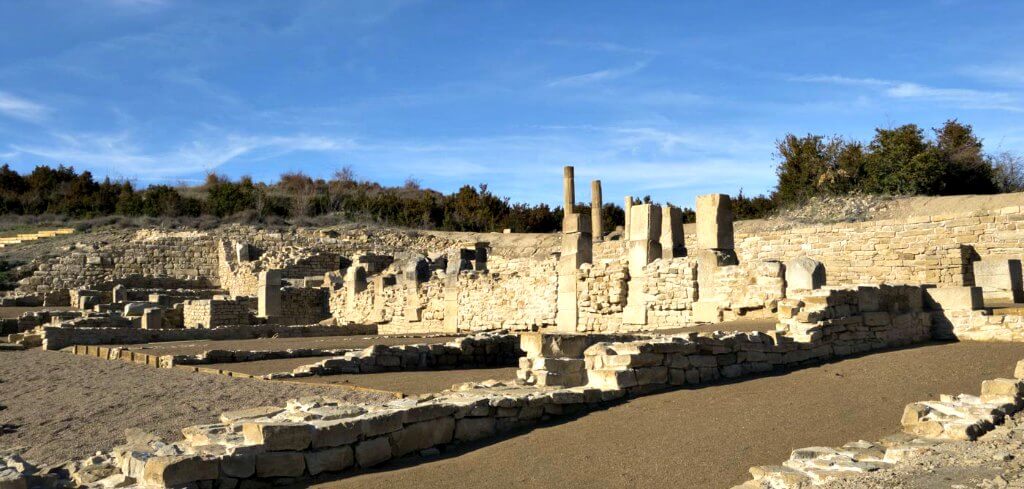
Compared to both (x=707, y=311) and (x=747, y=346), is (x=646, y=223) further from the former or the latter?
(x=747, y=346)

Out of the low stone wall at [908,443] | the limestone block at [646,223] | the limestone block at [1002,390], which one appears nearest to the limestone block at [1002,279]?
the limestone block at [646,223]

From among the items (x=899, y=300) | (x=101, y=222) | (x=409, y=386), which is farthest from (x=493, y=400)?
(x=101, y=222)

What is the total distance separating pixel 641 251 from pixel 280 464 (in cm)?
1170

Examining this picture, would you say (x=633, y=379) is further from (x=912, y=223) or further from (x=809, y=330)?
(x=912, y=223)

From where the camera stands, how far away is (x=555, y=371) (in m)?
8.55

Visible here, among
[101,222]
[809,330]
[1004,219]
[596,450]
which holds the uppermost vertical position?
[101,222]

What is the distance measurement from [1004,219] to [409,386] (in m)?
15.6

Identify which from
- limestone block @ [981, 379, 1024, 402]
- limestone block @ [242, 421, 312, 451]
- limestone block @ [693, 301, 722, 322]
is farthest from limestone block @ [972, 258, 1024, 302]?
limestone block @ [242, 421, 312, 451]

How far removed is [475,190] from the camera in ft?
170

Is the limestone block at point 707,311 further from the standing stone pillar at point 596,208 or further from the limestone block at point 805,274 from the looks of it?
the standing stone pillar at point 596,208

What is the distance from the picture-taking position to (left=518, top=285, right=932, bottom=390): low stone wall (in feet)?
27.8

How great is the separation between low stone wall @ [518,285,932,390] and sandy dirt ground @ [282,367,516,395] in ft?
4.11

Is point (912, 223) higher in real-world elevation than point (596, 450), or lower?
higher

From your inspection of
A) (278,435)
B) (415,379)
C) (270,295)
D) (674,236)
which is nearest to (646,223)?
(674,236)
